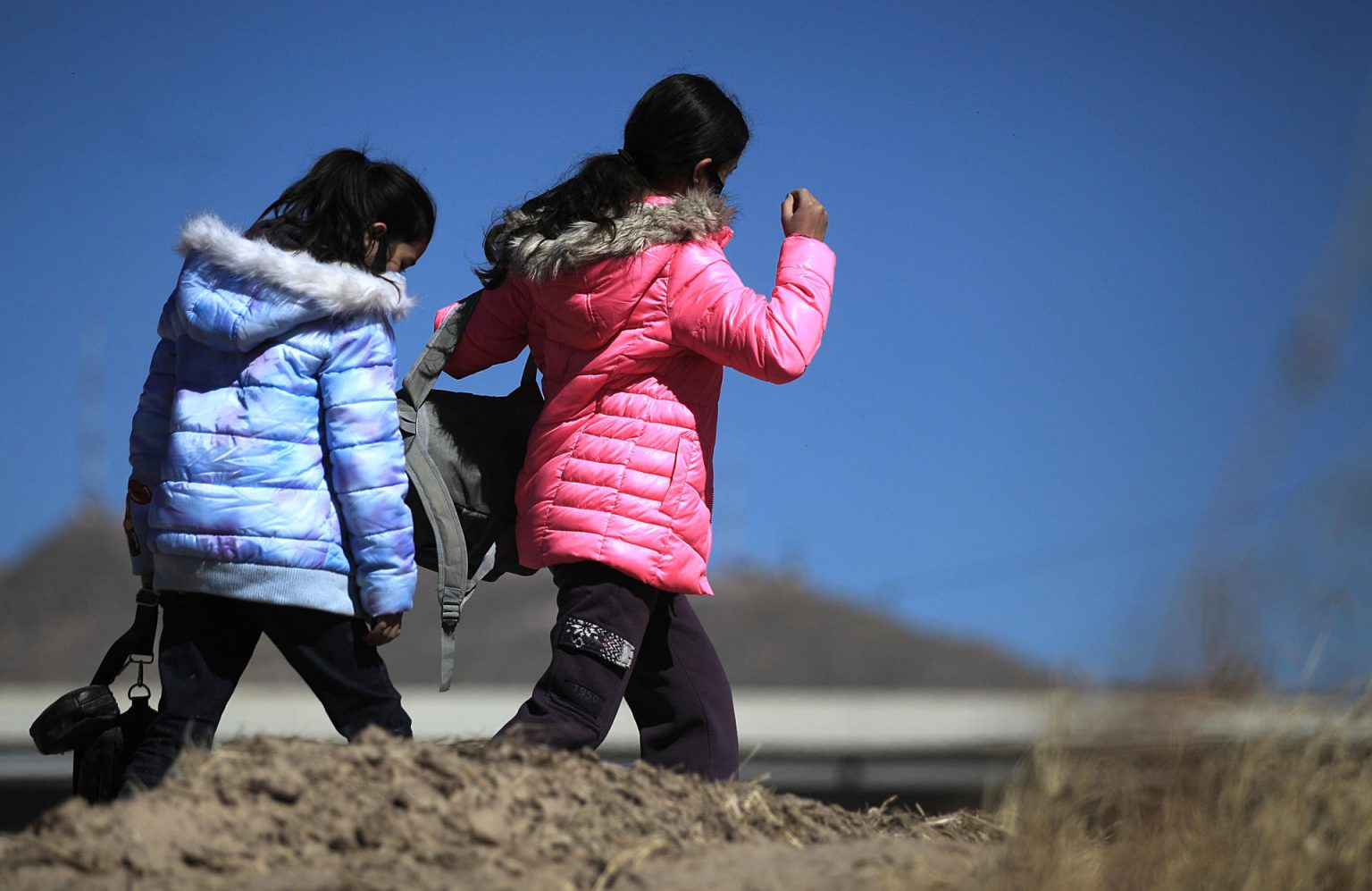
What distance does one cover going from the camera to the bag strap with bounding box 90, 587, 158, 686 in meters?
3.46

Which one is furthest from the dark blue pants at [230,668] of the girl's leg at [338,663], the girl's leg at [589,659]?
the girl's leg at [589,659]

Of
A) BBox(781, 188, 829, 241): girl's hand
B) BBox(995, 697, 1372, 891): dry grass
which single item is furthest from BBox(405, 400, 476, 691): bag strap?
BBox(995, 697, 1372, 891): dry grass

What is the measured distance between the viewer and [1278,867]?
8.11 feet

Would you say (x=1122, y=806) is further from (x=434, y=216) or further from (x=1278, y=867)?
→ (x=434, y=216)

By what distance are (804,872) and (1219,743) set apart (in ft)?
2.69

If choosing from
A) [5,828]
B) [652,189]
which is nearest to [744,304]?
[652,189]

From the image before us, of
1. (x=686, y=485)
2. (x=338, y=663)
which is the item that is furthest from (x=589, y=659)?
(x=338, y=663)

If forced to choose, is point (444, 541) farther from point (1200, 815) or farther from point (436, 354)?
point (1200, 815)

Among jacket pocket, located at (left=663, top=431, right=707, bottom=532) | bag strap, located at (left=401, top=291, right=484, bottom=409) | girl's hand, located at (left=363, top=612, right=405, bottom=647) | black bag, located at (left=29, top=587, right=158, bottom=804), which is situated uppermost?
bag strap, located at (left=401, top=291, right=484, bottom=409)

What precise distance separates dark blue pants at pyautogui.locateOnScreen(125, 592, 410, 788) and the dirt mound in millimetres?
377

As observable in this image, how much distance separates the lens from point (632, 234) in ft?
11.0

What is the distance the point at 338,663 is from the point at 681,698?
2.62 feet

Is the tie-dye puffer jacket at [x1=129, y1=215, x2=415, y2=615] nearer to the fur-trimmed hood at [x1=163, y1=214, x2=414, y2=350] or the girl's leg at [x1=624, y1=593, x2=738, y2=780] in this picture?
the fur-trimmed hood at [x1=163, y1=214, x2=414, y2=350]

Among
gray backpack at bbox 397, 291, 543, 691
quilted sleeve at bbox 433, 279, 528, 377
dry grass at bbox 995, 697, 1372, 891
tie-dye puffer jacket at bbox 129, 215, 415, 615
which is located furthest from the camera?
quilted sleeve at bbox 433, 279, 528, 377
